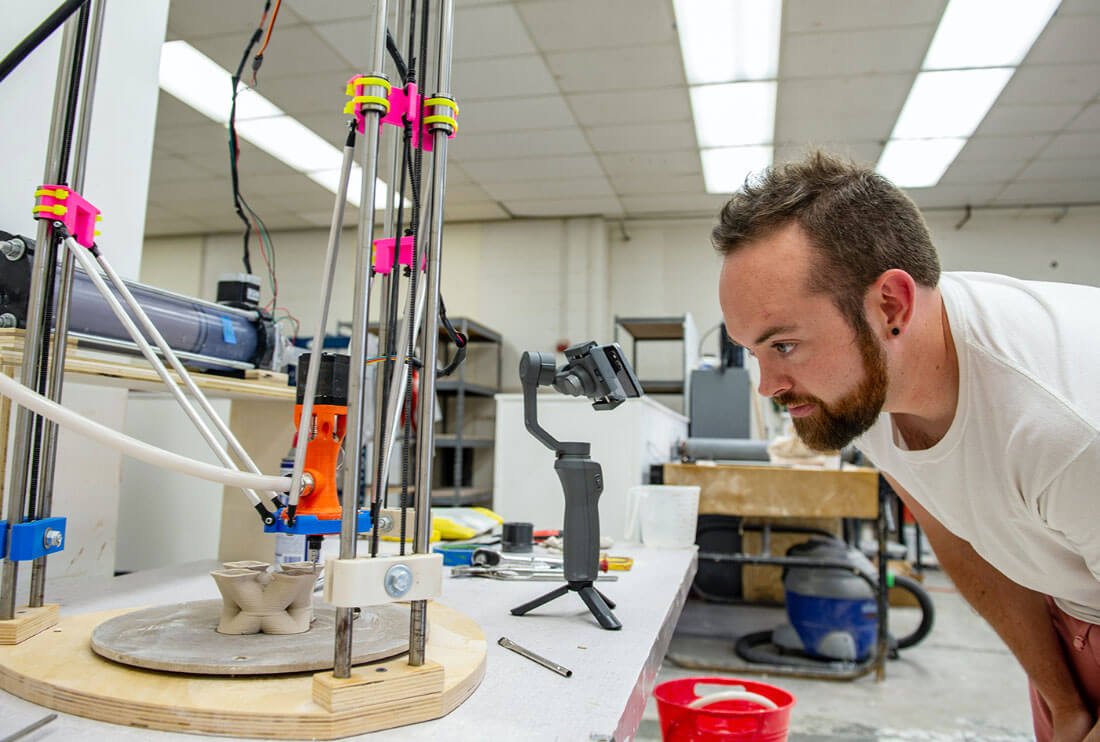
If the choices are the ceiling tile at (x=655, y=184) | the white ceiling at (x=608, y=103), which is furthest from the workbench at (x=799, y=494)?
the ceiling tile at (x=655, y=184)

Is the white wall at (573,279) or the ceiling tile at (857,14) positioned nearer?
the ceiling tile at (857,14)

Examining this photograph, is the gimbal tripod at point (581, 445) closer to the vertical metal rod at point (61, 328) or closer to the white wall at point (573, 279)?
the vertical metal rod at point (61, 328)

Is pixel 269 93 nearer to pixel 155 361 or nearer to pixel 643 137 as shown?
pixel 643 137

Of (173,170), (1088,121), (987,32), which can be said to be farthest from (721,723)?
(173,170)

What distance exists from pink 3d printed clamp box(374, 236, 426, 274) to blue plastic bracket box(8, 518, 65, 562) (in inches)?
15.7

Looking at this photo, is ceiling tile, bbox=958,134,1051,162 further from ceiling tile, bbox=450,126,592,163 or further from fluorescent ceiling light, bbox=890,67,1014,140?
ceiling tile, bbox=450,126,592,163

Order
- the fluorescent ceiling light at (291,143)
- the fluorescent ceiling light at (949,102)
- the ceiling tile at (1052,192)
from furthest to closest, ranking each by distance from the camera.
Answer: the ceiling tile at (1052,192), the fluorescent ceiling light at (291,143), the fluorescent ceiling light at (949,102)

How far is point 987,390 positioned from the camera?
831 millimetres

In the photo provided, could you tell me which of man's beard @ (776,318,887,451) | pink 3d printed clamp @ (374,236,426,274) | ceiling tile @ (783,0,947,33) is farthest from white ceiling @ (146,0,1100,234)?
pink 3d printed clamp @ (374,236,426,274)

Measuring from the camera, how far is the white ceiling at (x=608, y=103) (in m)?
3.00

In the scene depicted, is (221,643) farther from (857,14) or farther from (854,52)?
(854,52)

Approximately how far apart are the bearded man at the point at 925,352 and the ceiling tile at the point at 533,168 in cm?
365

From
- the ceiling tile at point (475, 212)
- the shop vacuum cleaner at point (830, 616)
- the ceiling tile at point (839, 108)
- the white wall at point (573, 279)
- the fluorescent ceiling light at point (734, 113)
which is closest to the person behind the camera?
the shop vacuum cleaner at point (830, 616)

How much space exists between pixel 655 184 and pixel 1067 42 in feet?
7.72
